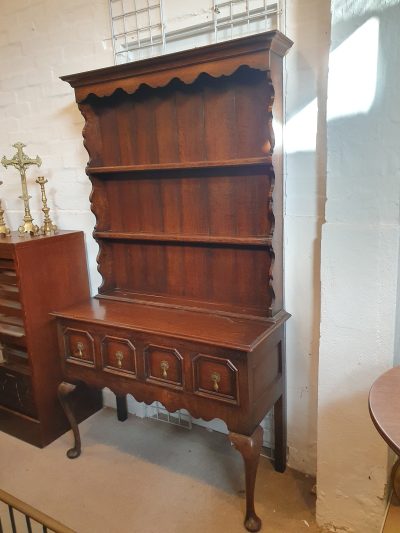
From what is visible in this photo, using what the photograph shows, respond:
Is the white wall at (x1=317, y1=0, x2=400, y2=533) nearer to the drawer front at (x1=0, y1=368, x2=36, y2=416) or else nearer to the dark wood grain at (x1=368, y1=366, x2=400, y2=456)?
the dark wood grain at (x1=368, y1=366, x2=400, y2=456)

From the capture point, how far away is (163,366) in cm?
177

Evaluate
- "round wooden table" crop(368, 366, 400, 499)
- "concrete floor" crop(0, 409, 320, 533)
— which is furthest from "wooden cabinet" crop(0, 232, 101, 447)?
"round wooden table" crop(368, 366, 400, 499)

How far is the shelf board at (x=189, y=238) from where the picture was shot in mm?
1755

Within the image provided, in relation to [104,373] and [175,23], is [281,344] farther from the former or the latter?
[175,23]

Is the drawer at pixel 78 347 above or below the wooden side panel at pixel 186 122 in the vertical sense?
below

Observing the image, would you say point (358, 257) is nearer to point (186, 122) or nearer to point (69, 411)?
point (186, 122)

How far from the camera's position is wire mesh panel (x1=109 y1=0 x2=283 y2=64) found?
1720 mm

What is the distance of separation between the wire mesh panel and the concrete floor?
1.98 meters

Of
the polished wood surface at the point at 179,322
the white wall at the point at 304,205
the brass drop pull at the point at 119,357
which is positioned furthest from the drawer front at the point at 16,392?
the white wall at the point at 304,205

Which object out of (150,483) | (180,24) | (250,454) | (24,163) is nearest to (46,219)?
(24,163)

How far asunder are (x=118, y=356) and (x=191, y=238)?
0.63m

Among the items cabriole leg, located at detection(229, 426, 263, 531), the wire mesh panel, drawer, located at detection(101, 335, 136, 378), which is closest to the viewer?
cabriole leg, located at detection(229, 426, 263, 531)

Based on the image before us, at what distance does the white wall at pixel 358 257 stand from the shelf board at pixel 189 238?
31 cm

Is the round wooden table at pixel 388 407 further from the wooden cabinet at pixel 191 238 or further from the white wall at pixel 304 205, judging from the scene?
the white wall at pixel 304 205
